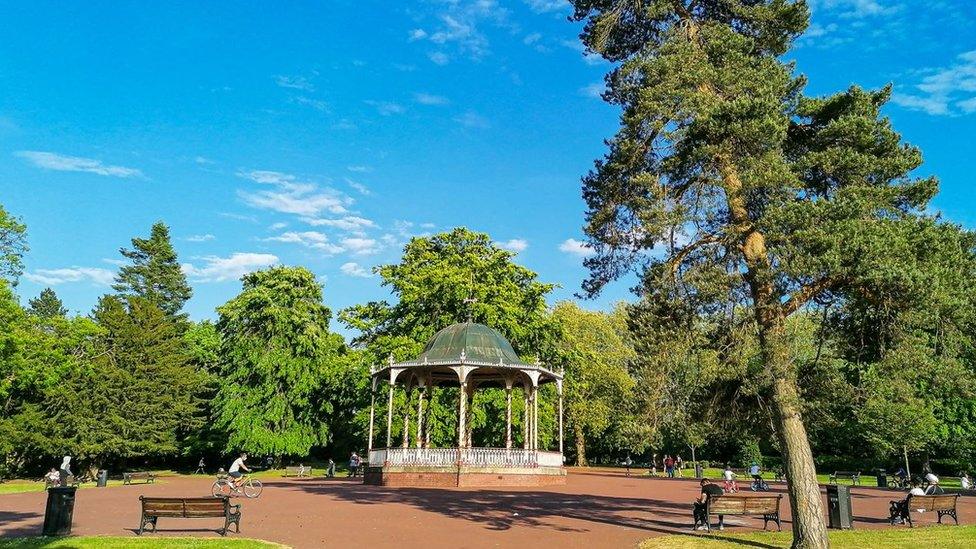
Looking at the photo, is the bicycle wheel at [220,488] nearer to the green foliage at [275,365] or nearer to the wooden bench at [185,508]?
the wooden bench at [185,508]

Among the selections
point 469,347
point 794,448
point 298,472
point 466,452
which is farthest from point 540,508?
point 298,472

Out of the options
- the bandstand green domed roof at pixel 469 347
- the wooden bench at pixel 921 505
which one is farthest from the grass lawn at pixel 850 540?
the bandstand green domed roof at pixel 469 347

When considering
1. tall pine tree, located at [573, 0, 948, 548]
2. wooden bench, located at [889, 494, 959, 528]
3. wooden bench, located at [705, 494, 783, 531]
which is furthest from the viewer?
wooden bench, located at [889, 494, 959, 528]

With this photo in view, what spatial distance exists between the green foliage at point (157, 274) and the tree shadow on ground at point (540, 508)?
175ft

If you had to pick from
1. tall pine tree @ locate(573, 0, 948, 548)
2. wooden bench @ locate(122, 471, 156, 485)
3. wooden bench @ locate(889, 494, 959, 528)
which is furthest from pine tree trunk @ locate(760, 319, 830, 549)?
wooden bench @ locate(122, 471, 156, 485)

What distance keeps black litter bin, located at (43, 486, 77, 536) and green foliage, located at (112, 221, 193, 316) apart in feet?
204

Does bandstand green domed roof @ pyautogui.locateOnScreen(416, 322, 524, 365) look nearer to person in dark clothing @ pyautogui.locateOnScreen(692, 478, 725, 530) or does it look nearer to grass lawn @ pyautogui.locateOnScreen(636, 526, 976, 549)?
person in dark clothing @ pyautogui.locateOnScreen(692, 478, 725, 530)

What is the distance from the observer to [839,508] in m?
14.9

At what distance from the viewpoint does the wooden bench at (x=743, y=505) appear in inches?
551

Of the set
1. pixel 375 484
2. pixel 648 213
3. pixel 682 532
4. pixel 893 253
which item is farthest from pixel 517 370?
pixel 893 253

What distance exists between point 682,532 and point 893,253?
22.7ft

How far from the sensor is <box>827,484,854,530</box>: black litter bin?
14773 mm

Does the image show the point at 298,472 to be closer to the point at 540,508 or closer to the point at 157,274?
the point at 540,508

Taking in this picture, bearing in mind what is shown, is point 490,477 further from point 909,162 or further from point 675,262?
point 909,162
